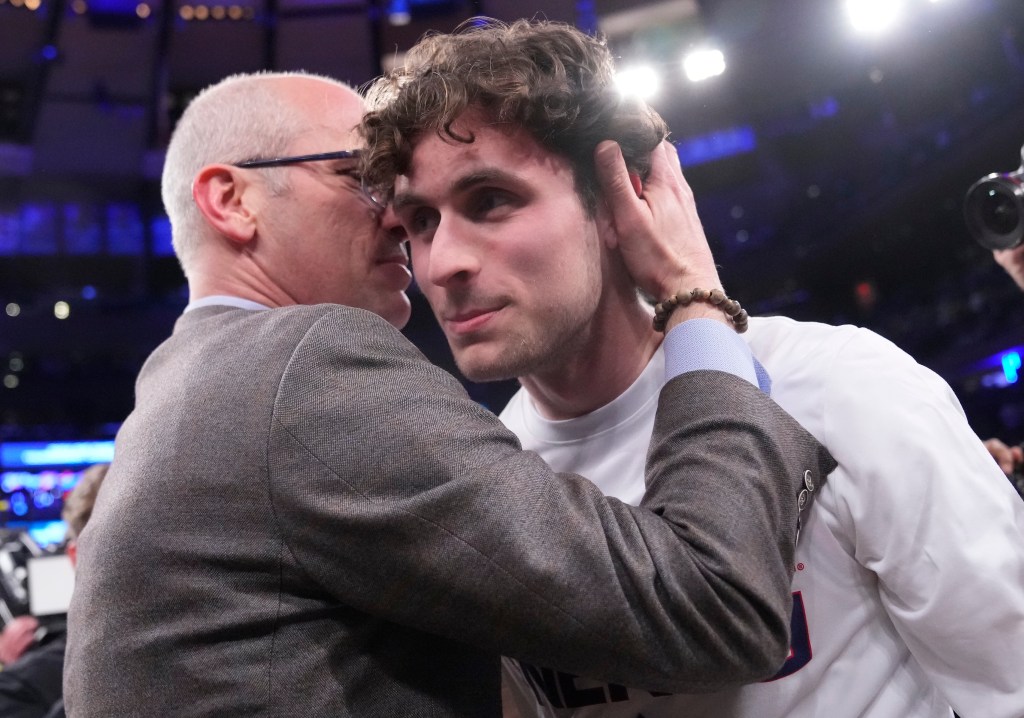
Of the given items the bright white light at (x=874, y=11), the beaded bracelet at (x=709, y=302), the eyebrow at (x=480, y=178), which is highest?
the bright white light at (x=874, y=11)

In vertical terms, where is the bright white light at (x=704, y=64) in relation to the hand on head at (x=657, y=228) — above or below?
above

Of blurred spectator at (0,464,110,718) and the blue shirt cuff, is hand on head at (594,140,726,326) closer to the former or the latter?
the blue shirt cuff

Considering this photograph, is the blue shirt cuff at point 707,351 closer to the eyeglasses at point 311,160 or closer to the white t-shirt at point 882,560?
the white t-shirt at point 882,560

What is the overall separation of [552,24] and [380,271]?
53 centimetres

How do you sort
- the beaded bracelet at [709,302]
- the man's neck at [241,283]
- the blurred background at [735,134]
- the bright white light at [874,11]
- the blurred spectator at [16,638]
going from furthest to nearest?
the blurred background at [735,134], the bright white light at [874,11], the blurred spectator at [16,638], the man's neck at [241,283], the beaded bracelet at [709,302]

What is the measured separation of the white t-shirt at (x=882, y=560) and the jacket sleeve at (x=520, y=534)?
7.5 inches

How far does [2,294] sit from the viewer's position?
1145 centimetres

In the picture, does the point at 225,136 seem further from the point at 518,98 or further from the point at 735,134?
the point at 735,134

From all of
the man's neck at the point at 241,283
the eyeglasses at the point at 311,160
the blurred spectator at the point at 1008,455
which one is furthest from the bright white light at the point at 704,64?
the man's neck at the point at 241,283

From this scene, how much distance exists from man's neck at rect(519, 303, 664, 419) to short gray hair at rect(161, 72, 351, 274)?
23.4 inches

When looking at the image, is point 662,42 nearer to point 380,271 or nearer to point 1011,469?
point 1011,469

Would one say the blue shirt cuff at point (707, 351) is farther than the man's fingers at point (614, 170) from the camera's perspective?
No

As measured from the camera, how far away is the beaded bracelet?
1296mm

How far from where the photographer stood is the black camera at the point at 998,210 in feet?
8.48
